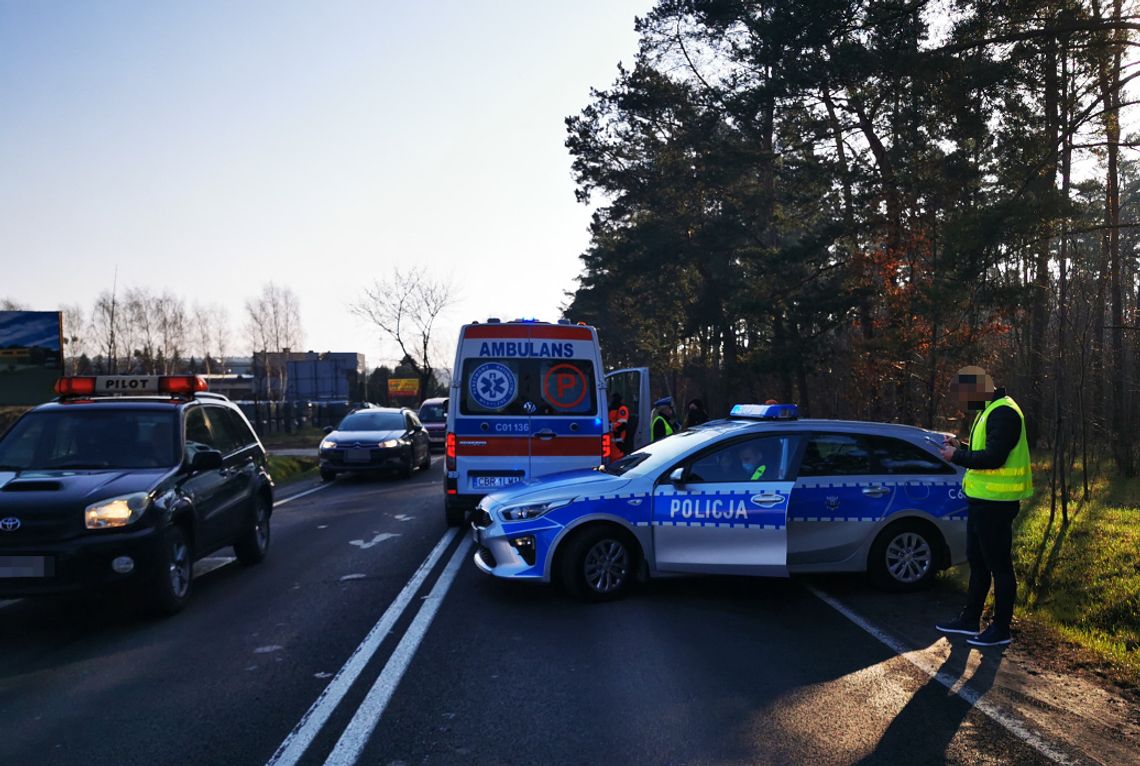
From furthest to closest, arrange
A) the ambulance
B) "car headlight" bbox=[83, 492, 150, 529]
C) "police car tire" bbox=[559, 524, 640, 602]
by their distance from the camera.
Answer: the ambulance < "police car tire" bbox=[559, 524, 640, 602] < "car headlight" bbox=[83, 492, 150, 529]

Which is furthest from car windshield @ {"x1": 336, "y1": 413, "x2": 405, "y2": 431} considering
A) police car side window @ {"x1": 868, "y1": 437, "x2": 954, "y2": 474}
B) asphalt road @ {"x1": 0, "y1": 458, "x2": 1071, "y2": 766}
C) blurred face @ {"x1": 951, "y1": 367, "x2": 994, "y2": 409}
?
blurred face @ {"x1": 951, "y1": 367, "x2": 994, "y2": 409}

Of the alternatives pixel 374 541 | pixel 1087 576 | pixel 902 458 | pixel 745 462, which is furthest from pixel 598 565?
pixel 374 541

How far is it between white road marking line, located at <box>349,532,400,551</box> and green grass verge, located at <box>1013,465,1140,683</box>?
282 inches

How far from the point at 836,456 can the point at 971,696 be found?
3058 millimetres

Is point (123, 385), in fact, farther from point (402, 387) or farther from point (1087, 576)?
point (402, 387)

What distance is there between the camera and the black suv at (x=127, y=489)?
6676 mm

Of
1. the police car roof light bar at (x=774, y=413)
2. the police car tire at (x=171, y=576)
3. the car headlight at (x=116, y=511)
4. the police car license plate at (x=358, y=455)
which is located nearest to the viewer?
the car headlight at (x=116, y=511)

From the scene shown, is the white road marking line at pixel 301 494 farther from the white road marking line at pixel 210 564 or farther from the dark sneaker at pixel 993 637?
the dark sneaker at pixel 993 637

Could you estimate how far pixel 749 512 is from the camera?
7.82 m

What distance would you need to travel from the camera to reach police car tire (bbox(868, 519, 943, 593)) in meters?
8.21

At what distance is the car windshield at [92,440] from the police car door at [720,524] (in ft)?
14.1

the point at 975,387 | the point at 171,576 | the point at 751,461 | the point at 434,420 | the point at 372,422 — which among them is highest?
the point at 975,387

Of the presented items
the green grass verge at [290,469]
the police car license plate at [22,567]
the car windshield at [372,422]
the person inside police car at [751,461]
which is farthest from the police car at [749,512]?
the green grass verge at [290,469]

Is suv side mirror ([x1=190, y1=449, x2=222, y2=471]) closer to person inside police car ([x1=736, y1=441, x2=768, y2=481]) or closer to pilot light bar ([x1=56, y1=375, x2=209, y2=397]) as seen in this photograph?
pilot light bar ([x1=56, y1=375, x2=209, y2=397])
